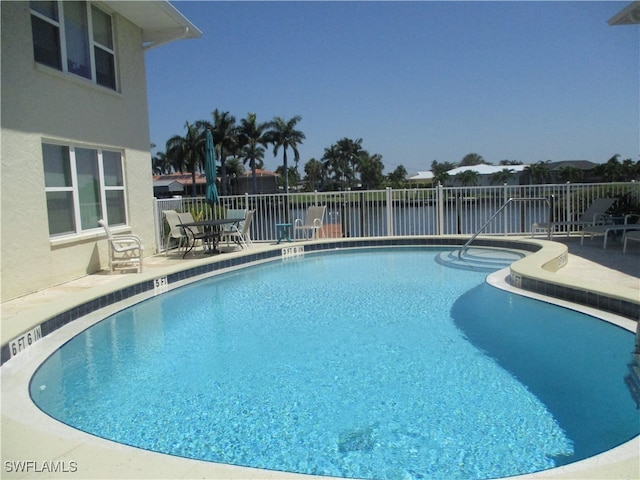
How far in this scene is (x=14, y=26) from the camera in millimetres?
5875

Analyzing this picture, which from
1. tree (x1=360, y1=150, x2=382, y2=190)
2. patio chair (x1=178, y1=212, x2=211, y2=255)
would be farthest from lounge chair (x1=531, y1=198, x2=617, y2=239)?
tree (x1=360, y1=150, x2=382, y2=190)

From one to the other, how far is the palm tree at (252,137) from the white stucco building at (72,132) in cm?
3507

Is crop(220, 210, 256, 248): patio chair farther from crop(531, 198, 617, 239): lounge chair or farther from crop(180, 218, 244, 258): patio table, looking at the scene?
crop(531, 198, 617, 239): lounge chair

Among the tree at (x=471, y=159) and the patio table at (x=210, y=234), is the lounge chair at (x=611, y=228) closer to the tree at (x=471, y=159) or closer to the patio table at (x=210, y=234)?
the patio table at (x=210, y=234)

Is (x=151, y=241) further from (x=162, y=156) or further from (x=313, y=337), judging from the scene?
(x=162, y=156)

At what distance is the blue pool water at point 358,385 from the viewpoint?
8.50 ft

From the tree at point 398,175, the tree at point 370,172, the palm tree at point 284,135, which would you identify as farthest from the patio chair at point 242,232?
the tree at point 398,175

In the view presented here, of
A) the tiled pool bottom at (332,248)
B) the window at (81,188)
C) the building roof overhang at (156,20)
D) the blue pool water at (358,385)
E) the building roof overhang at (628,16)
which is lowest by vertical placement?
the blue pool water at (358,385)

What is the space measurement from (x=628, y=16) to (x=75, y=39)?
10.6m

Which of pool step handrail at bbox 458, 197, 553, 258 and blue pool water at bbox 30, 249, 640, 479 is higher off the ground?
pool step handrail at bbox 458, 197, 553, 258

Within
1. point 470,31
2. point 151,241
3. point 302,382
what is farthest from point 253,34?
point 302,382

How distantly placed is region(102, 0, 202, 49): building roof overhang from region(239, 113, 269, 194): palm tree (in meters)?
35.0

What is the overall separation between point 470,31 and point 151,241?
33.2 feet

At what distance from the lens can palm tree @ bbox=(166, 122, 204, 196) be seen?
44406 mm
